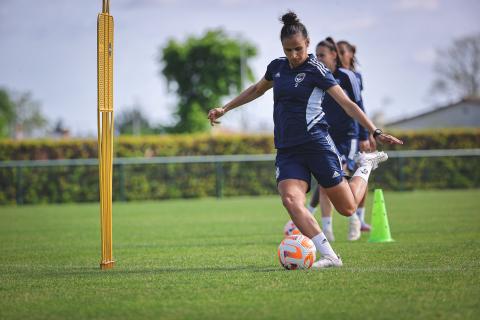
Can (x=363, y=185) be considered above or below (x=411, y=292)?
above

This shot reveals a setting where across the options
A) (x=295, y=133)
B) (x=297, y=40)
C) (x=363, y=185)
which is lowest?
(x=363, y=185)

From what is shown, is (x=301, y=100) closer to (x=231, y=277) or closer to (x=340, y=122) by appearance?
(x=231, y=277)

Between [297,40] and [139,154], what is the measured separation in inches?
792

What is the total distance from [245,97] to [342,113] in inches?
104

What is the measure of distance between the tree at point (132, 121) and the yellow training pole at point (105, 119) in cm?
8491

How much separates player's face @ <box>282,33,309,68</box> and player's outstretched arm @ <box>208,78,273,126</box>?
0.68 m

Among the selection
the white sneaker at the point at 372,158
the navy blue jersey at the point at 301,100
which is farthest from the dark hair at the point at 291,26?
the white sneaker at the point at 372,158

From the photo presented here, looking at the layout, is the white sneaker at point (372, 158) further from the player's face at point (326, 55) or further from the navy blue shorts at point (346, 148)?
the navy blue shorts at point (346, 148)

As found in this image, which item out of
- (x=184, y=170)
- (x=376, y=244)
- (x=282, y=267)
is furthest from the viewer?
(x=184, y=170)

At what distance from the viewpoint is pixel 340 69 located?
33.2ft

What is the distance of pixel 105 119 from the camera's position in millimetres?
7805

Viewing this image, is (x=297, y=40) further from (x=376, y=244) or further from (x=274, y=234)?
(x=274, y=234)

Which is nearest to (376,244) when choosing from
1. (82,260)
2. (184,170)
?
(82,260)

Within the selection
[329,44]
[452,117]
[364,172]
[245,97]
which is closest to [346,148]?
[329,44]
